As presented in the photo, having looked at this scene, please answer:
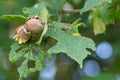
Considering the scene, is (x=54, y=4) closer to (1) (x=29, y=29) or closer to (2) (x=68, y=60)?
(1) (x=29, y=29)

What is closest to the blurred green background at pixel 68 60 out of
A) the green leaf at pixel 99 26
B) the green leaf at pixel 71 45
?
the green leaf at pixel 99 26

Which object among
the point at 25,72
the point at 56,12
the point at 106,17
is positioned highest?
the point at 25,72

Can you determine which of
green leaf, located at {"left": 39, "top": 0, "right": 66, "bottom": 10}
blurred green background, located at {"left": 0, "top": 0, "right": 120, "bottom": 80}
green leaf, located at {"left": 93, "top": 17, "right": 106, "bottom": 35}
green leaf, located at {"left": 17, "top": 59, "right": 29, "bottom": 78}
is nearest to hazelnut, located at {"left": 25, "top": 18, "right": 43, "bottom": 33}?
green leaf, located at {"left": 17, "top": 59, "right": 29, "bottom": 78}

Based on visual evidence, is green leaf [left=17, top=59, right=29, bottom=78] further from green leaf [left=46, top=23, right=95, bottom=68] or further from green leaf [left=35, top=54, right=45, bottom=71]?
green leaf [left=46, top=23, right=95, bottom=68]

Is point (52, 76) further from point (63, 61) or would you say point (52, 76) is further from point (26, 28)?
point (26, 28)

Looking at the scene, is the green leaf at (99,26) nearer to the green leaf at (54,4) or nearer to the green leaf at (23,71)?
the green leaf at (54,4)

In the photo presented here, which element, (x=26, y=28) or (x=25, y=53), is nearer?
(x=26, y=28)

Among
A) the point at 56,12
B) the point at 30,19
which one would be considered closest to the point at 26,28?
the point at 30,19
